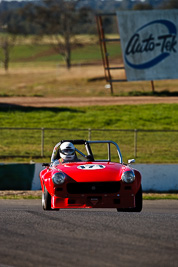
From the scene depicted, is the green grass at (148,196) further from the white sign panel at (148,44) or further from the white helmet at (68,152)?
the white sign panel at (148,44)

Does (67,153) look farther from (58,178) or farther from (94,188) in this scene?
(94,188)

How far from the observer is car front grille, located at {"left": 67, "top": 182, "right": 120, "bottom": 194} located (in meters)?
10.7

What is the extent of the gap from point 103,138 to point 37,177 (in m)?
9.70

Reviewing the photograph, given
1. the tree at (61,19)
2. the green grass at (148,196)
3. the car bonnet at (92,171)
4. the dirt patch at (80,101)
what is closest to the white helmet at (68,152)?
the car bonnet at (92,171)

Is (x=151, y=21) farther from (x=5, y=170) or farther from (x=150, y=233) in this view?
(x=150, y=233)

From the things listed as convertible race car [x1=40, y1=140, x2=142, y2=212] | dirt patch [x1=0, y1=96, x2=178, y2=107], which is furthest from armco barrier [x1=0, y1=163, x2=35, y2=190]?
dirt patch [x1=0, y1=96, x2=178, y2=107]

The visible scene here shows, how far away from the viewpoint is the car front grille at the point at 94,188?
1073 cm

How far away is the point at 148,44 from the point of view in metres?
42.5

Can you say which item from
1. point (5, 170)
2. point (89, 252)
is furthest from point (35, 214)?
point (5, 170)

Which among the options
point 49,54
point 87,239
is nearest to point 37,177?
point 87,239

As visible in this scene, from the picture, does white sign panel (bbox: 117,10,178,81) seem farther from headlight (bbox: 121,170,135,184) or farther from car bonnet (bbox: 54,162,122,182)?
headlight (bbox: 121,170,135,184)

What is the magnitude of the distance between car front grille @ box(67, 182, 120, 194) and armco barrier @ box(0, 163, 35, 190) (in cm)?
962

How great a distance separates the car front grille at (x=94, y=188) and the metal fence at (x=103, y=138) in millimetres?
15850

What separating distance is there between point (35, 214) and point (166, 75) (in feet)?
107
